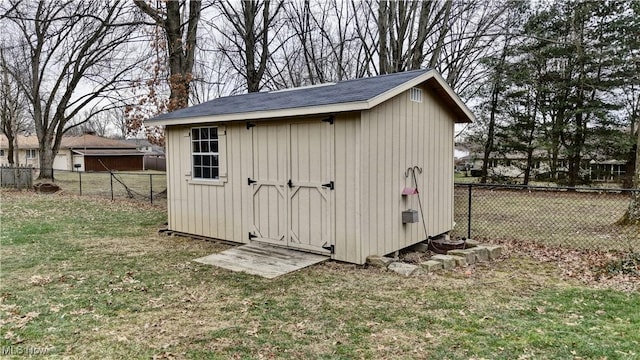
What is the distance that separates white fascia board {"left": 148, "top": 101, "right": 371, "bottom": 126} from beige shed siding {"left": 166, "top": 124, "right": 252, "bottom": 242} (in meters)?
0.24

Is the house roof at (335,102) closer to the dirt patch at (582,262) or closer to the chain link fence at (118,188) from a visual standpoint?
the dirt patch at (582,262)

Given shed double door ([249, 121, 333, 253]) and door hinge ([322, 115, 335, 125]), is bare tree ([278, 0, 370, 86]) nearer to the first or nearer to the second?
shed double door ([249, 121, 333, 253])

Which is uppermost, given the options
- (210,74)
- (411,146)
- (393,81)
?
(210,74)

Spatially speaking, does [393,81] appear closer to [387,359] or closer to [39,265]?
[387,359]

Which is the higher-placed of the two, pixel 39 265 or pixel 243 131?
pixel 243 131

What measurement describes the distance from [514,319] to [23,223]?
933 cm

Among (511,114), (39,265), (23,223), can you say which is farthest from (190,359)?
(511,114)

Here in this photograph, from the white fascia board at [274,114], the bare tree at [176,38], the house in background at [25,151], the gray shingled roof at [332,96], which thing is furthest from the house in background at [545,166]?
the house in background at [25,151]

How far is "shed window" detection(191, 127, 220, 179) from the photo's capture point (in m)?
6.91

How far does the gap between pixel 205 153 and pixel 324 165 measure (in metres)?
2.57

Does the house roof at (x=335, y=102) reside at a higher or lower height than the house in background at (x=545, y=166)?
higher

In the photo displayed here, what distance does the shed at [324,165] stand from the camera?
532 cm

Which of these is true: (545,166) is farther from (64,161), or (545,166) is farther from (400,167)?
(64,161)

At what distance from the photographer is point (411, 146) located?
6133 millimetres
